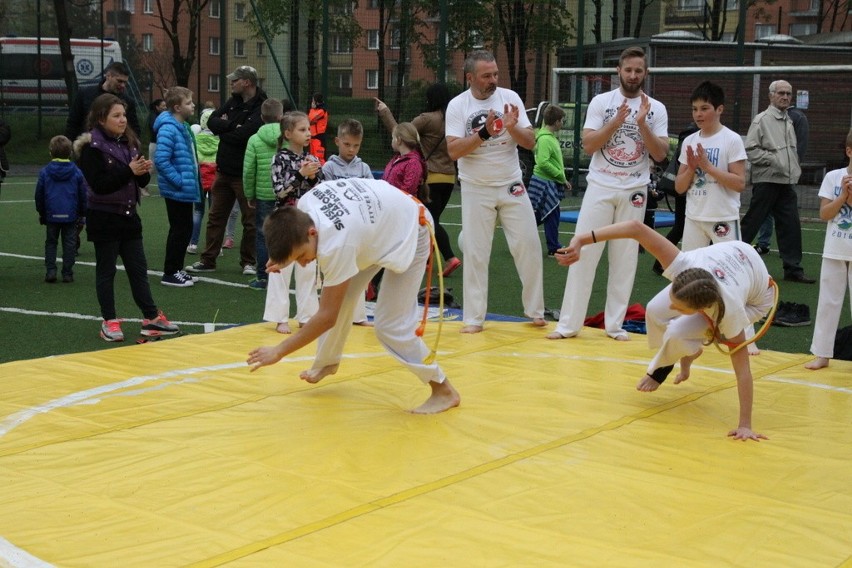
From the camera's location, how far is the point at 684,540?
13.3 feet

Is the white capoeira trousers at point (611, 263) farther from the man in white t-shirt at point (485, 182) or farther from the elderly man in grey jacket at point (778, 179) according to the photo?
the elderly man in grey jacket at point (778, 179)

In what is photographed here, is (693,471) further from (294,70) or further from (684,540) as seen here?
(294,70)

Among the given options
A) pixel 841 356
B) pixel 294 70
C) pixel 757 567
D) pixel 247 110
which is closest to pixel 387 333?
pixel 757 567

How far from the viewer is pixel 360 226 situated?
5.30 m

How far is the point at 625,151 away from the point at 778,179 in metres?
4.14

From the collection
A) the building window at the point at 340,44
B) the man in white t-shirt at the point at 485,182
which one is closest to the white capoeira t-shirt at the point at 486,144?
the man in white t-shirt at the point at 485,182

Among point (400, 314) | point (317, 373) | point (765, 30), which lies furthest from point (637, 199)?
point (765, 30)

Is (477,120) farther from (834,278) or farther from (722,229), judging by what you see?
(834,278)

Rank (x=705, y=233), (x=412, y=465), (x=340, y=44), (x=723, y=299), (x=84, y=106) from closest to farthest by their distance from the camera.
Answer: (x=412, y=465) < (x=723, y=299) < (x=705, y=233) < (x=84, y=106) < (x=340, y=44)

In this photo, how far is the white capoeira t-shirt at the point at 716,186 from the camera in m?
7.59

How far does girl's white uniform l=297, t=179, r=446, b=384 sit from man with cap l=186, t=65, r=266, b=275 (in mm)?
5390

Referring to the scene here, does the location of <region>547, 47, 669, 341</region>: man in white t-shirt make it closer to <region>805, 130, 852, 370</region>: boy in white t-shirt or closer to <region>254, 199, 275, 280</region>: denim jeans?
<region>805, 130, 852, 370</region>: boy in white t-shirt

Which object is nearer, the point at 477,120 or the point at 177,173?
the point at 477,120

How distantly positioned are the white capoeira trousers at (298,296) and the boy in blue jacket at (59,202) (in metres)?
3.53
